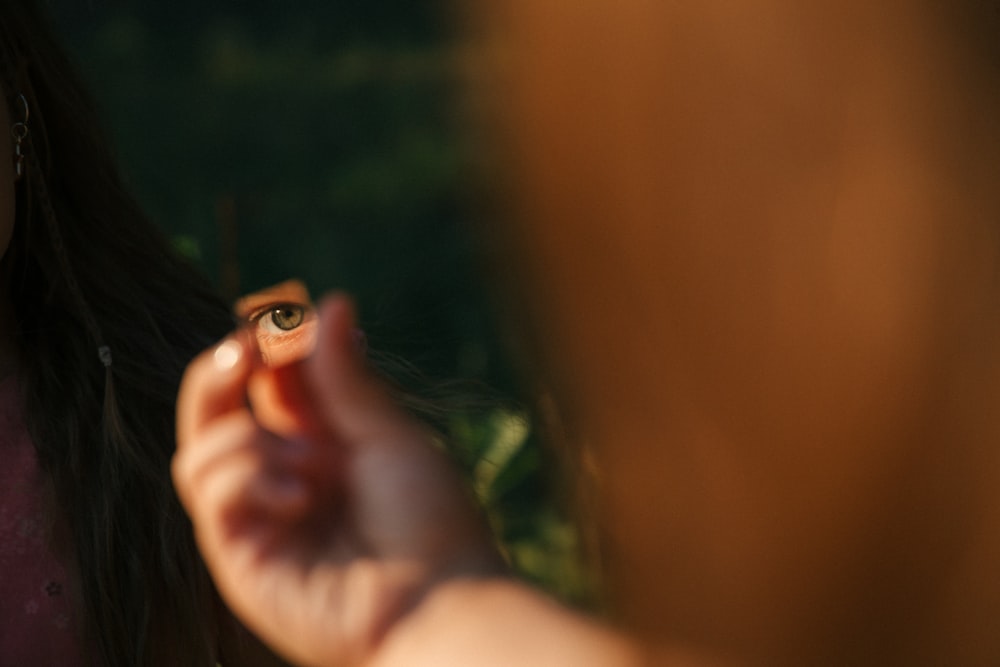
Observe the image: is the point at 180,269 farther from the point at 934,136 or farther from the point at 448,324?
the point at 934,136

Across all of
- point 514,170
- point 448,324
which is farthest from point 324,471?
point 448,324

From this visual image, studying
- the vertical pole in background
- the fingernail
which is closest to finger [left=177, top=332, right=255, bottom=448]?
the fingernail

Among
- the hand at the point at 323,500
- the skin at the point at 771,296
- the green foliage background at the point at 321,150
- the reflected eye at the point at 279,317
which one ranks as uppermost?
the skin at the point at 771,296

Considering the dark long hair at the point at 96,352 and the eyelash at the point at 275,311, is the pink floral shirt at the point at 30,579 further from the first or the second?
the eyelash at the point at 275,311

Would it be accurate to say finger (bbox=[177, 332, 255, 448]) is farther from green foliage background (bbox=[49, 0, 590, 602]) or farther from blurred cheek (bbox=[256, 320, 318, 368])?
green foliage background (bbox=[49, 0, 590, 602])

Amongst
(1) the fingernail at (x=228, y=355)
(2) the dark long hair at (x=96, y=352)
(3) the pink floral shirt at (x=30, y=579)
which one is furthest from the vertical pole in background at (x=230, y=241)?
(1) the fingernail at (x=228, y=355)
